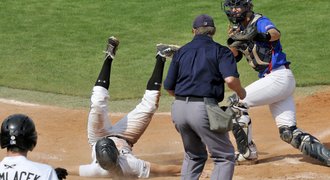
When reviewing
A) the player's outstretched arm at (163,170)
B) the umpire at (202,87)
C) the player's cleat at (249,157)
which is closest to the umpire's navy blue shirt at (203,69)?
the umpire at (202,87)

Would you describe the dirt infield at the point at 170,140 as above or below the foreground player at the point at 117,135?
below

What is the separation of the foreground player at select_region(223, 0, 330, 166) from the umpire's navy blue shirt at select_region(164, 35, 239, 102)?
1380 mm

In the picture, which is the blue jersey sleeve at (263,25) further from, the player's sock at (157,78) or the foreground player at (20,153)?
the foreground player at (20,153)

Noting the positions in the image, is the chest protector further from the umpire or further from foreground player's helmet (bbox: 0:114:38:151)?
foreground player's helmet (bbox: 0:114:38:151)

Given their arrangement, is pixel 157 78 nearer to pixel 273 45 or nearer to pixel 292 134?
pixel 273 45

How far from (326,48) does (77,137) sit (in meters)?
6.10

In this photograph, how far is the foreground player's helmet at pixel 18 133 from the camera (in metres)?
4.48

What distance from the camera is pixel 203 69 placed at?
21.5 ft

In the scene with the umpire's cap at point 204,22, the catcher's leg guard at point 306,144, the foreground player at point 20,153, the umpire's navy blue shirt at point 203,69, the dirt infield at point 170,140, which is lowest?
the dirt infield at point 170,140

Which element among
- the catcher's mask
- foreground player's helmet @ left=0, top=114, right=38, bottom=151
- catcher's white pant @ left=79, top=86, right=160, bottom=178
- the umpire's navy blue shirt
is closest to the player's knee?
catcher's white pant @ left=79, top=86, right=160, bottom=178

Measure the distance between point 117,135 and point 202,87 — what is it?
163 cm

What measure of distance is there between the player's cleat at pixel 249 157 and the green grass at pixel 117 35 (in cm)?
373

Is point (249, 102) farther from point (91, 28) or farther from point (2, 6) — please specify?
point (2, 6)

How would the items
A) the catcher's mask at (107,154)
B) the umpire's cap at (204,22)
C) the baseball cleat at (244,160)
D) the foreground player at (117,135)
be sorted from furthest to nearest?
the baseball cleat at (244,160) < the foreground player at (117,135) < the catcher's mask at (107,154) < the umpire's cap at (204,22)
